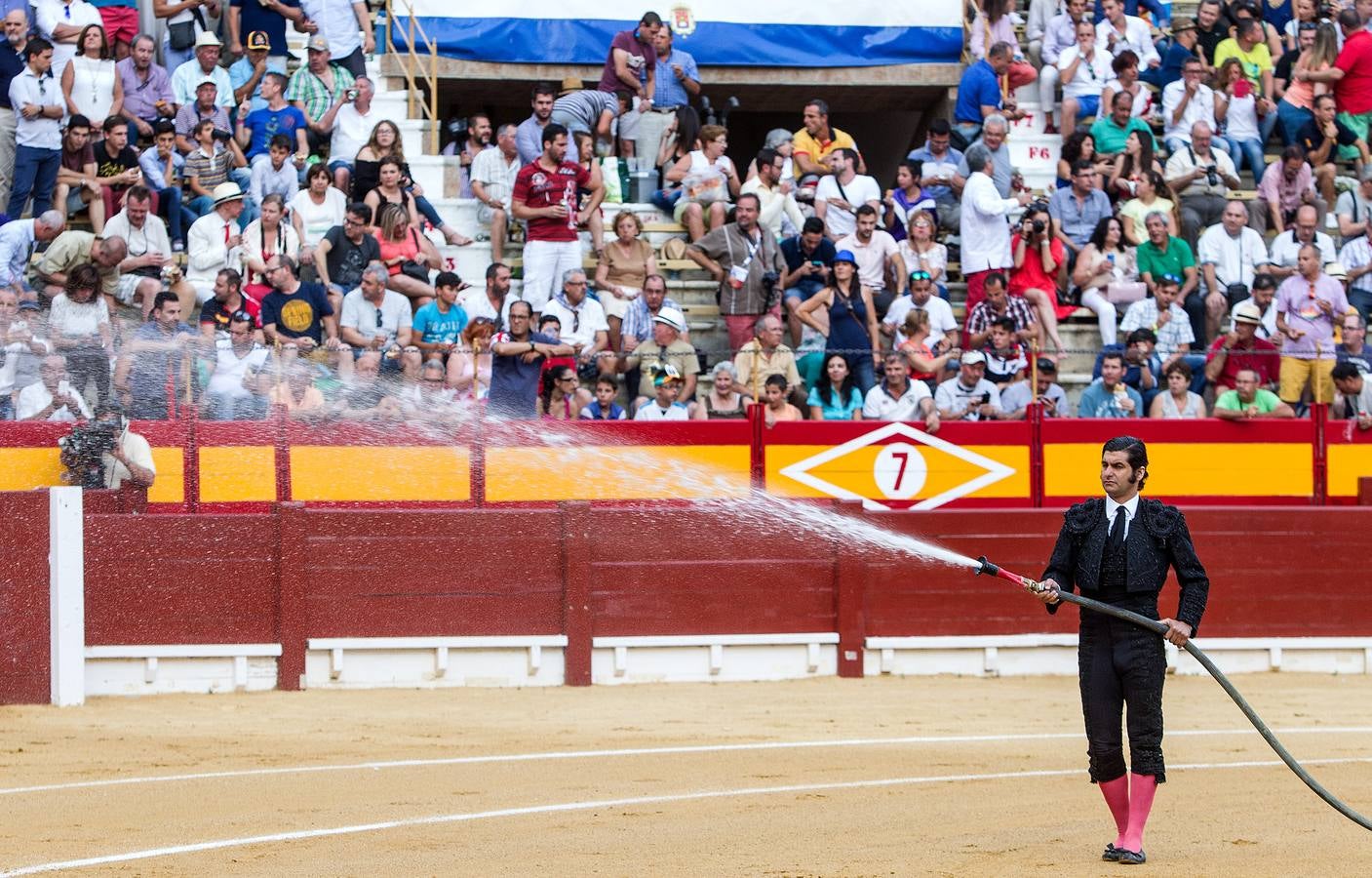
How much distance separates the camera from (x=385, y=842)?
22.4 ft

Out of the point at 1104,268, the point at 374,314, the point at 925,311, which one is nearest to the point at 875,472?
the point at 925,311

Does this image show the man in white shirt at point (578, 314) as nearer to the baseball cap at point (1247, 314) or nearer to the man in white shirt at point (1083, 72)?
the baseball cap at point (1247, 314)

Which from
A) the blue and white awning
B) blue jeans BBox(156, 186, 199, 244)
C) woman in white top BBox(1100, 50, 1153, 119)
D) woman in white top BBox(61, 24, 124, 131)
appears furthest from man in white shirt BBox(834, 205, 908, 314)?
woman in white top BBox(61, 24, 124, 131)

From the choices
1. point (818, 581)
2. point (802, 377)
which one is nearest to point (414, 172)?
point (802, 377)

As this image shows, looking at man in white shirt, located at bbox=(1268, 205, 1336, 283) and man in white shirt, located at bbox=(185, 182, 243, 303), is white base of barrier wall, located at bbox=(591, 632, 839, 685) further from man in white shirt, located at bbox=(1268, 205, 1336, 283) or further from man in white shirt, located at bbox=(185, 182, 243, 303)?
man in white shirt, located at bbox=(1268, 205, 1336, 283)

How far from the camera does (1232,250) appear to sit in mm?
14914

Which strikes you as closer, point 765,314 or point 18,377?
point 18,377

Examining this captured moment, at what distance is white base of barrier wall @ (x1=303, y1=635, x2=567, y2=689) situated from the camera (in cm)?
1103

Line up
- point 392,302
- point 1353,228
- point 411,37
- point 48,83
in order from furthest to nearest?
point 411,37, point 1353,228, point 48,83, point 392,302

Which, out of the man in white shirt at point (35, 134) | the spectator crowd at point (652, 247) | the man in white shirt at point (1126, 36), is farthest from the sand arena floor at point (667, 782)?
the man in white shirt at point (1126, 36)

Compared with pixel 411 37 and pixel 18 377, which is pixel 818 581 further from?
pixel 411 37

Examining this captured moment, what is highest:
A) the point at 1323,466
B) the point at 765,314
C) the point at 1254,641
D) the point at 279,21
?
the point at 279,21

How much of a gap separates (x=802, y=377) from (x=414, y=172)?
422 centimetres

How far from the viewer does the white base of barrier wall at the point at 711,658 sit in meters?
11.3
